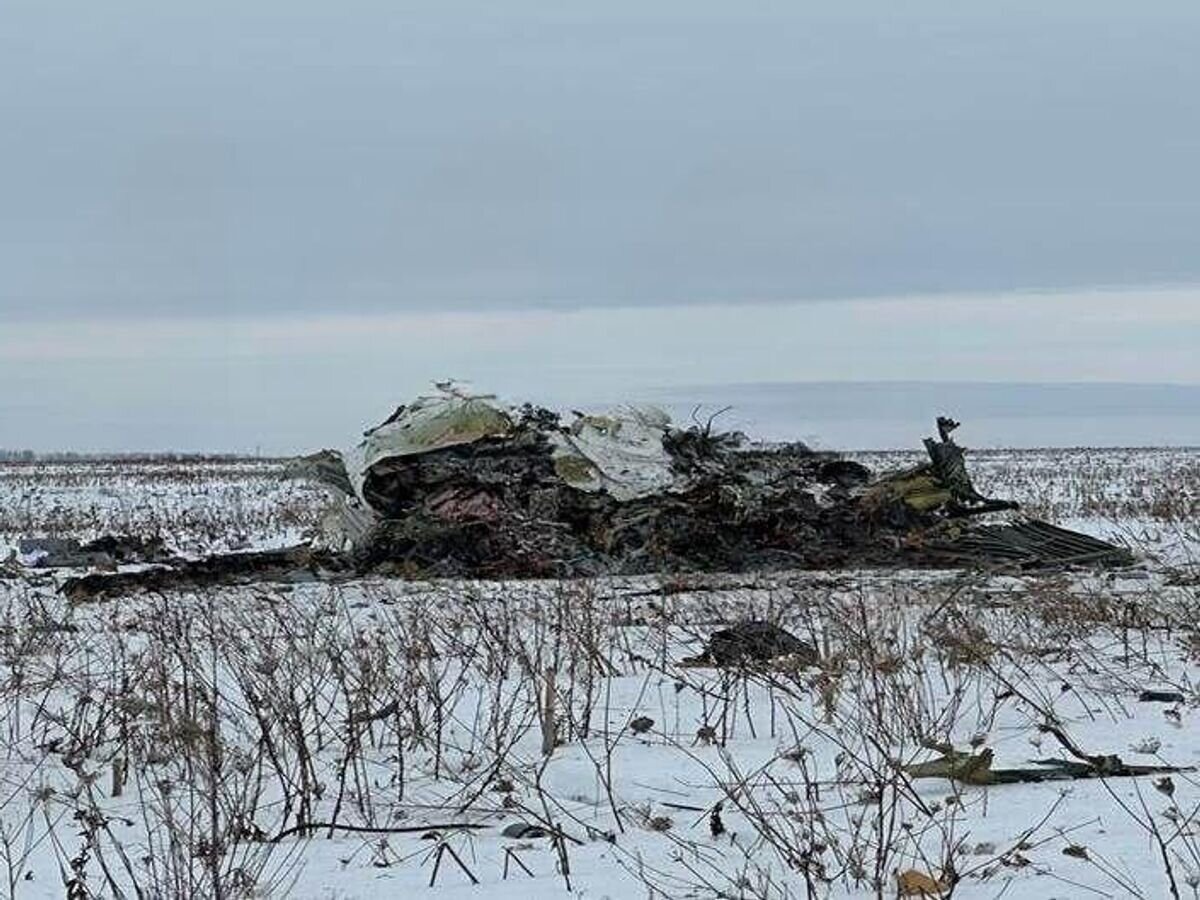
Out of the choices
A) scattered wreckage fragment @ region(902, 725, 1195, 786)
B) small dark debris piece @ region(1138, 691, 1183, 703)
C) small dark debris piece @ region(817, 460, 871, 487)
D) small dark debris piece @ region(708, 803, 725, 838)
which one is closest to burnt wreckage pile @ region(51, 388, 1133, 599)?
small dark debris piece @ region(817, 460, 871, 487)

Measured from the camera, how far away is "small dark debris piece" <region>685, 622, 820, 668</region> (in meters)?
7.07

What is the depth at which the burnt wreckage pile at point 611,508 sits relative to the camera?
43.8 feet

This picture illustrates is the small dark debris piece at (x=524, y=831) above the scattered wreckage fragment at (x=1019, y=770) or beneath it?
beneath

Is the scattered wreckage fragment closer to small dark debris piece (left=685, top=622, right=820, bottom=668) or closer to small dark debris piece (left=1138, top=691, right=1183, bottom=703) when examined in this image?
small dark debris piece (left=1138, top=691, right=1183, bottom=703)

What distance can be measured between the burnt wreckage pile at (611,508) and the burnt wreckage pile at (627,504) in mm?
18

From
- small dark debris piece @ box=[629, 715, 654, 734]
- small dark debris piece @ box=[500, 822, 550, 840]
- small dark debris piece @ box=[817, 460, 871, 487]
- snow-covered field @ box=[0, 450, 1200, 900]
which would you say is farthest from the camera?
small dark debris piece @ box=[817, 460, 871, 487]

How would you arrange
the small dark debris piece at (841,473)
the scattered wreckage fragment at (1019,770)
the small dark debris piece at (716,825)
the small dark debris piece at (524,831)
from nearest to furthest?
1. the small dark debris piece at (716,825)
2. the small dark debris piece at (524,831)
3. the scattered wreckage fragment at (1019,770)
4. the small dark debris piece at (841,473)

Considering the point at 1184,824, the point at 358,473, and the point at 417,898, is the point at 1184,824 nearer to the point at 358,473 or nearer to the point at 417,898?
the point at 417,898

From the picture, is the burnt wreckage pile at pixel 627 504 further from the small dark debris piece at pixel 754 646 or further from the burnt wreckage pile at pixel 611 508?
the small dark debris piece at pixel 754 646

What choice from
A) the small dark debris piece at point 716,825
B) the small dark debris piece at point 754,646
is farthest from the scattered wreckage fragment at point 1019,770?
the small dark debris piece at point 754,646

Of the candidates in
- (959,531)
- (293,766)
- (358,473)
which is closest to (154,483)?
(358,473)

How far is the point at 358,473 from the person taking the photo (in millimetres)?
14711

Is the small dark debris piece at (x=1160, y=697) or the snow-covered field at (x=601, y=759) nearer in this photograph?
the snow-covered field at (x=601, y=759)

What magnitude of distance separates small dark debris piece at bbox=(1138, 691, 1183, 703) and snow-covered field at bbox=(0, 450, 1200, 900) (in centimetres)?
7
